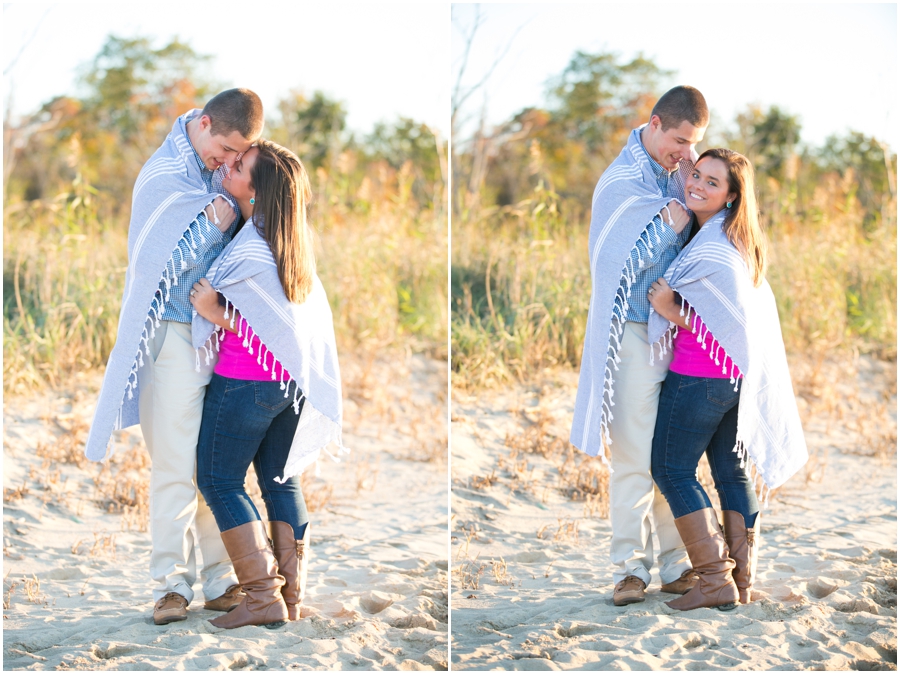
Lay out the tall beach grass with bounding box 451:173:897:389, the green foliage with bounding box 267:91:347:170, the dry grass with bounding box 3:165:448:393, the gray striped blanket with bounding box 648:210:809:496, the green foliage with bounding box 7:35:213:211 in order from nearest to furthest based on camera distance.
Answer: the gray striped blanket with bounding box 648:210:809:496
the dry grass with bounding box 3:165:448:393
the tall beach grass with bounding box 451:173:897:389
the green foliage with bounding box 267:91:347:170
the green foliage with bounding box 7:35:213:211

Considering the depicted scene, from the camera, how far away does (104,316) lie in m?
5.79

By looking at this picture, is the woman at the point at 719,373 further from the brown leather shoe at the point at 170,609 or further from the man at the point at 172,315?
the brown leather shoe at the point at 170,609

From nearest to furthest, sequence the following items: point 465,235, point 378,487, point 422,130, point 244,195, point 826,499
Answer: point 244,195
point 826,499
point 378,487
point 465,235
point 422,130

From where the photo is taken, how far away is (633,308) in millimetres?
3160

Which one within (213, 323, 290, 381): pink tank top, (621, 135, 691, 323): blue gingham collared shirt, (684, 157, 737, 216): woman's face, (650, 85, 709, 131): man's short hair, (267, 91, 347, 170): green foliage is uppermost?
(267, 91, 347, 170): green foliage

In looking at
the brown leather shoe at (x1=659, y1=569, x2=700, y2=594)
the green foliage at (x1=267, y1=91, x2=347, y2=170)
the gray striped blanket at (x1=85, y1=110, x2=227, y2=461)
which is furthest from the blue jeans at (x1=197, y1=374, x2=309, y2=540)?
the green foliage at (x1=267, y1=91, x2=347, y2=170)

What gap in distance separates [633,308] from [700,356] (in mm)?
295

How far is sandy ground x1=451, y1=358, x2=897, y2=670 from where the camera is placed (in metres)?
3.00

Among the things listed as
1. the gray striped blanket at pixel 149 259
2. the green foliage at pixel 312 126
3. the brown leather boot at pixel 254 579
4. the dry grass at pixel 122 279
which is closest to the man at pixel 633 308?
the brown leather boot at pixel 254 579

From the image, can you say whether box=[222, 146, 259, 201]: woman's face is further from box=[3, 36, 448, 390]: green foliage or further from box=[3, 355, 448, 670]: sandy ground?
box=[3, 355, 448, 670]: sandy ground

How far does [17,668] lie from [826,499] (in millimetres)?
4081

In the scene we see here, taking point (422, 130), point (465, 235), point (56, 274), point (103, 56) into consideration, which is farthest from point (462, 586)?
point (103, 56)

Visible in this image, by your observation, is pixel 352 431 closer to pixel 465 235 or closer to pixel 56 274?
pixel 465 235

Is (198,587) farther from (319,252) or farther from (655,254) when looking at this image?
(319,252)
